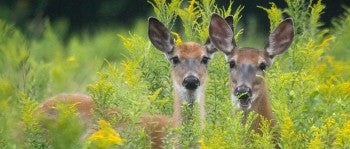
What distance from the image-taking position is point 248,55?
24.7 ft

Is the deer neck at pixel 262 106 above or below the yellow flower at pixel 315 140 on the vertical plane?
above

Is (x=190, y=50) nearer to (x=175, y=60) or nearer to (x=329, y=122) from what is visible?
(x=175, y=60)

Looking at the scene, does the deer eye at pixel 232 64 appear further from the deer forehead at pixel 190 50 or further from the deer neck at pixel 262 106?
the deer forehead at pixel 190 50

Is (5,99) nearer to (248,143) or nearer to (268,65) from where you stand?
(248,143)

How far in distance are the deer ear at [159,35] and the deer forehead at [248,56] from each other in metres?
0.65

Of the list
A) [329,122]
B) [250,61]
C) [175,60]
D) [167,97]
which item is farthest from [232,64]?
[329,122]

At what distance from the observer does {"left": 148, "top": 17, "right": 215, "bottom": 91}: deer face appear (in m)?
7.93

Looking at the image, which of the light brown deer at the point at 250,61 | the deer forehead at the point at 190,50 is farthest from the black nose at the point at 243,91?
the deer forehead at the point at 190,50

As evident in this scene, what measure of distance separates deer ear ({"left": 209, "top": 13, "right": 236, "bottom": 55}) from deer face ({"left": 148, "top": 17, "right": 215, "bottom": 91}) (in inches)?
12.1

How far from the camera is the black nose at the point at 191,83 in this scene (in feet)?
25.8

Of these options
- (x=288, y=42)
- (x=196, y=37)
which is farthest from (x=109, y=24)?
(x=288, y=42)

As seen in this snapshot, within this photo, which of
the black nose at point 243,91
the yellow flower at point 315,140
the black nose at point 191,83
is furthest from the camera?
the black nose at point 191,83

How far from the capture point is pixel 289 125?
4863 mm

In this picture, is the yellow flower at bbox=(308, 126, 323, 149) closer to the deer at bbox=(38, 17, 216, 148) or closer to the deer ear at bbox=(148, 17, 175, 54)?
the deer at bbox=(38, 17, 216, 148)
